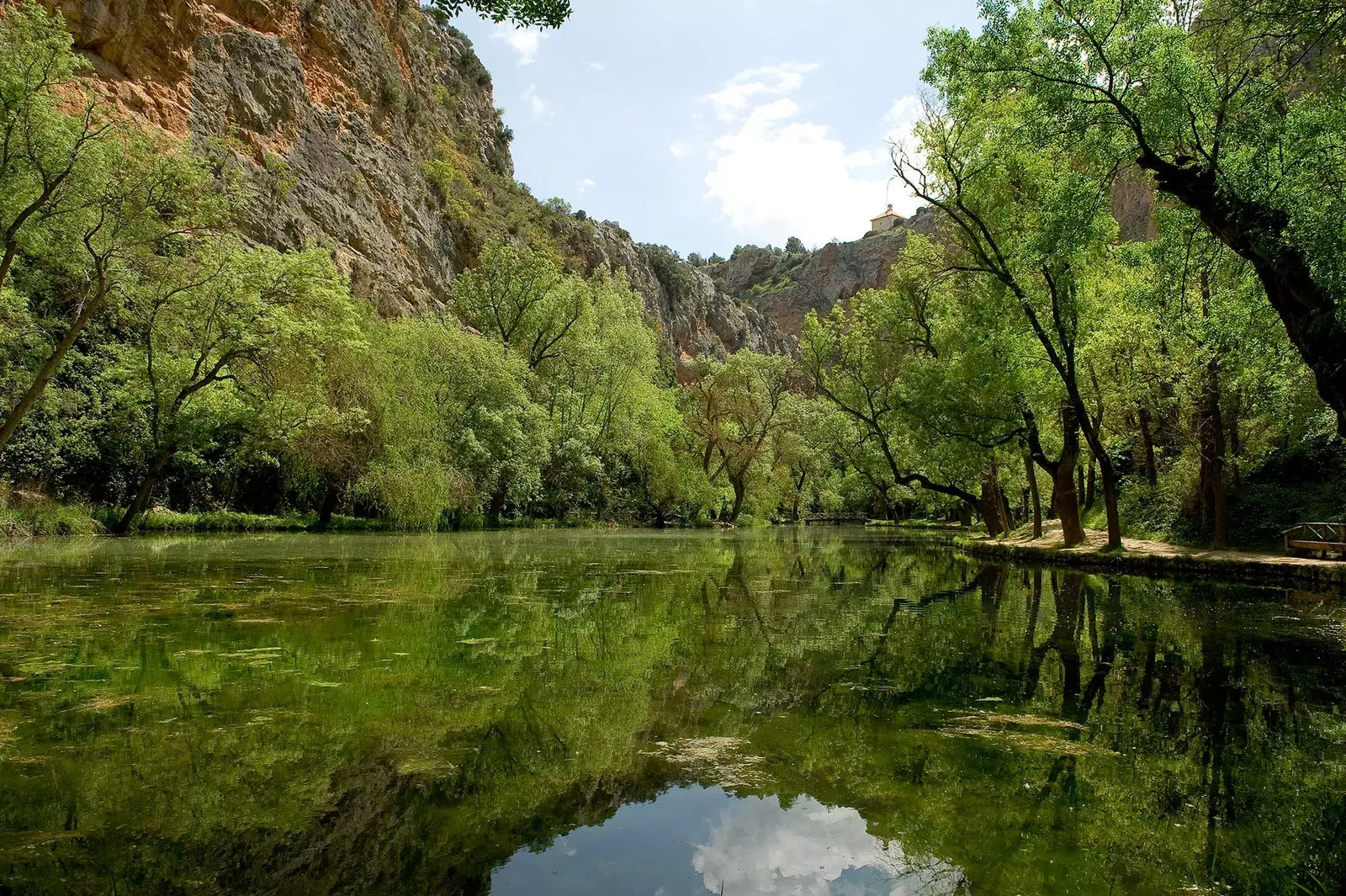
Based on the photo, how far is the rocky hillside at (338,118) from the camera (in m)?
26.6

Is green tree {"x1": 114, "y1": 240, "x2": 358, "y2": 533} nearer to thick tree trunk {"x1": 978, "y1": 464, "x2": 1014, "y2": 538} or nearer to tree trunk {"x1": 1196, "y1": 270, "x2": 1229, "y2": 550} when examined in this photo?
thick tree trunk {"x1": 978, "y1": 464, "x2": 1014, "y2": 538}

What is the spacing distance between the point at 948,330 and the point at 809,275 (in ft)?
323

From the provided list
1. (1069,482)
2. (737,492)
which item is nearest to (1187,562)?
(1069,482)

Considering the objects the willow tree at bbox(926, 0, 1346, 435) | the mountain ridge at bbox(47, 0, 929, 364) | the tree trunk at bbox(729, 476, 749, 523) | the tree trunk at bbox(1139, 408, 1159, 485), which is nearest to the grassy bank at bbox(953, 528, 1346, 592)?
the tree trunk at bbox(1139, 408, 1159, 485)

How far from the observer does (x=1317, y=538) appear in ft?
48.0

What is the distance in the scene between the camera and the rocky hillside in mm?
26625

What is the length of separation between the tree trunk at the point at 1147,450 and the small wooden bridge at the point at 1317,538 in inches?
236

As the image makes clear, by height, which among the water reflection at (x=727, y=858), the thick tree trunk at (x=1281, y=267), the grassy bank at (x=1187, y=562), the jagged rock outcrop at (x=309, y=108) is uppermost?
the jagged rock outcrop at (x=309, y=108)

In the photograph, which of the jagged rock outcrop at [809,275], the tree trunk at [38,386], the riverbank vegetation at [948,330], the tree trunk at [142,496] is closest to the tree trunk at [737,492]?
the riverbank vegetation at [948,330]

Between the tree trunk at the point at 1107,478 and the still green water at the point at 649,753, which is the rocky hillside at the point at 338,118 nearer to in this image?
the still green water at the point at 649,753

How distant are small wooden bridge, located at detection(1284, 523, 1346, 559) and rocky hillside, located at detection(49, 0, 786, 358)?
29157 mm

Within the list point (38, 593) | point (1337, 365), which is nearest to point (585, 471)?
point (38, 593)

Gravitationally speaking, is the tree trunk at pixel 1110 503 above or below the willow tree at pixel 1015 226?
below

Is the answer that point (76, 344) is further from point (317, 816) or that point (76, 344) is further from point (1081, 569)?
point (1081, 569)
